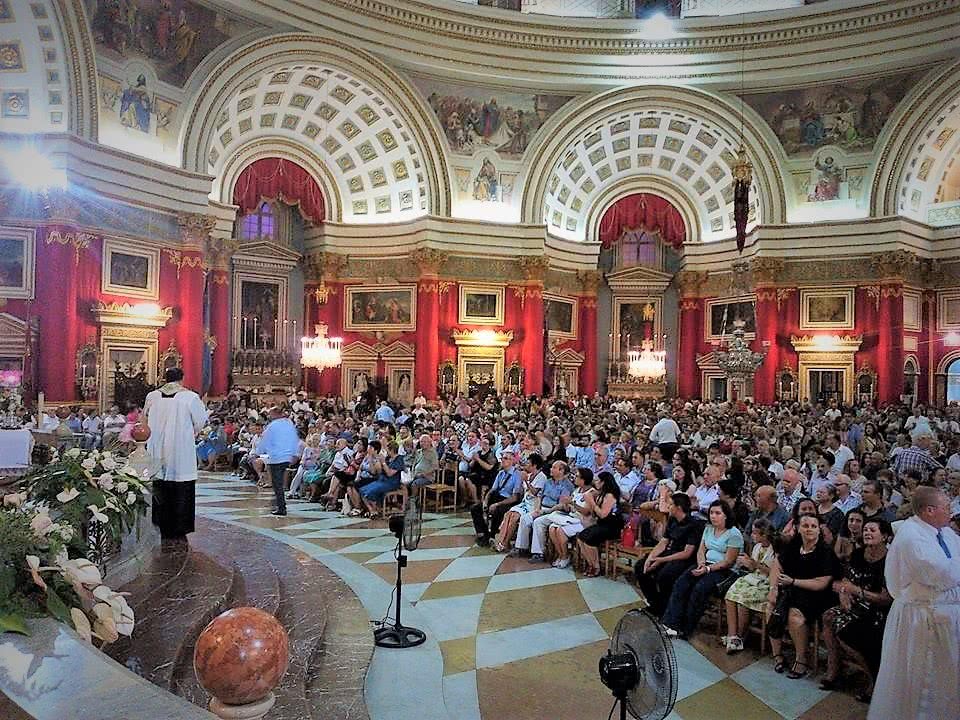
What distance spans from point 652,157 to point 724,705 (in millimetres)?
27068

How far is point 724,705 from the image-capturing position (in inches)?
205

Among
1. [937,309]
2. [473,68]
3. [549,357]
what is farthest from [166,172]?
[937,309]

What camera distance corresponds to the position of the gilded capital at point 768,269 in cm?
2623

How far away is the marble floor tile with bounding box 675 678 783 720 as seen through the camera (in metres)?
5.04

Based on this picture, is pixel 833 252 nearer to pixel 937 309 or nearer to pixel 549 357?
pixel 937 309

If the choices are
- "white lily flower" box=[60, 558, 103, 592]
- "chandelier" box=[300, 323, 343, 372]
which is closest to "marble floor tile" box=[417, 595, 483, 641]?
"white lily flower" box=[60, 558, 103, 592]

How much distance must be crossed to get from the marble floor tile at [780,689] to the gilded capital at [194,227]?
60.0ft

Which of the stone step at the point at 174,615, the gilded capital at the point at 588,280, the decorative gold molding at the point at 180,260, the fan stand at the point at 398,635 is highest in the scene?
the gilded capital at the point at 588,280

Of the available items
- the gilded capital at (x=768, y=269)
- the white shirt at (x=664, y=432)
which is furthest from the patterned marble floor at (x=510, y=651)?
the gilded capital at (x=768, y=269)

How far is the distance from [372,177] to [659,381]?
13281mm

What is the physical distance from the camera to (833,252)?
84.1ft

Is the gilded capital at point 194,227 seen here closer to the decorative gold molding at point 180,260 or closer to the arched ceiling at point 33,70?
the decorative gold molding at point 180,260

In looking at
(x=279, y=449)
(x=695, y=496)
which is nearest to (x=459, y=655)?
(x=695, y=496)

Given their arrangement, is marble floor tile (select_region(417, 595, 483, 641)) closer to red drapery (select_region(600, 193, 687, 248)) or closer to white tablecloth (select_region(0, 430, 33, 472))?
white tablecloth (select_region(0, 430, 33, 472))
